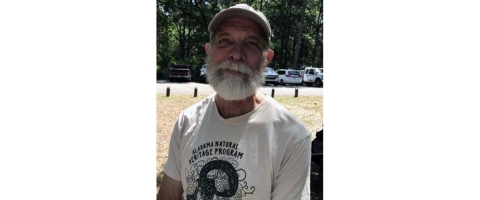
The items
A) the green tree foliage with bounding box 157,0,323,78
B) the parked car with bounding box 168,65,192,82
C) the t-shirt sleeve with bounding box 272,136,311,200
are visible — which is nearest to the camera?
the t-shirt sleeve with bounding box 272,136,311,200

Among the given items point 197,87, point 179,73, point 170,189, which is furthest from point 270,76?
point 170,189

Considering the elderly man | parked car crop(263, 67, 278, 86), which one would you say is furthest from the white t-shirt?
parked car crop(263, 67, 278, 86)

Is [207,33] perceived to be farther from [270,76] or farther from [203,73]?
[270,76]

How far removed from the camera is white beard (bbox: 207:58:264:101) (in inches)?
45.2

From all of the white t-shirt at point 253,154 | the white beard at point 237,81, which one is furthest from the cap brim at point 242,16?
the white t-shirt at point 253,154

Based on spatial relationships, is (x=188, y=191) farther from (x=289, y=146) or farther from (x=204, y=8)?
(x=204, y=8)

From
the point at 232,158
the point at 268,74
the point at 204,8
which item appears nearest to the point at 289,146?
the point at 232,158

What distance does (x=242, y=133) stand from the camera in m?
1.14

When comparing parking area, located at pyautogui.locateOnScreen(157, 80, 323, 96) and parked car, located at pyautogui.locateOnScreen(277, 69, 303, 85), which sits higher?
parked car, located at pyautogui.locateOnScreen(277, 69, 303, 85)

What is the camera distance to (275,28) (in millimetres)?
1294

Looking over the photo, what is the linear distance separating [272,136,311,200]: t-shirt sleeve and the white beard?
0.24 metres

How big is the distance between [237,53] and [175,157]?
43 cm

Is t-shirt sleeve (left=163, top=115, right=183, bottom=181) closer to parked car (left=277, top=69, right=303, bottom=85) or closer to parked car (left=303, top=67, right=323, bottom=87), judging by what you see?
parked car (left=277, top=69, right=303, bottom=85)

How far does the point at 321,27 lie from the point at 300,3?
0.16 m
